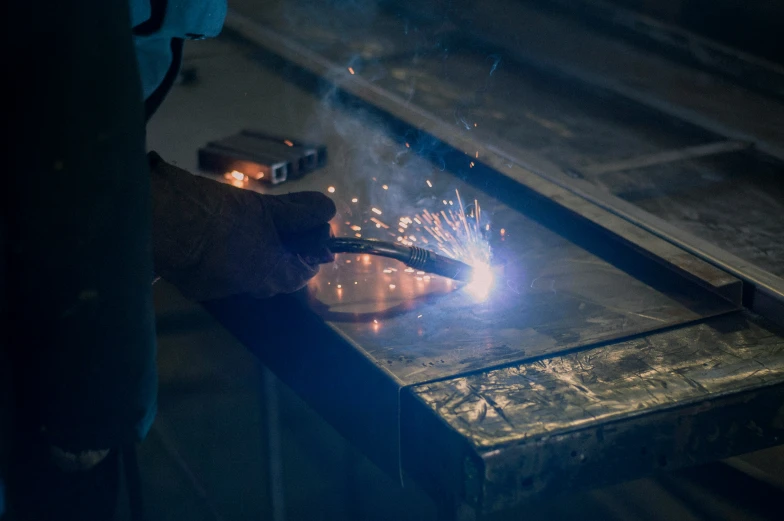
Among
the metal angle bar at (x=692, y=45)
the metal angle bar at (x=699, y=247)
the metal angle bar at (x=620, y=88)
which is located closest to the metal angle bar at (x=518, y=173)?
the metal angle bar at (x=699, y=247)

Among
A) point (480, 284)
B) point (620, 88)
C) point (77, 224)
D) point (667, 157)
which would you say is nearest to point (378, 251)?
point (480, 284)

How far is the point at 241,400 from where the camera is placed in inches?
77.7

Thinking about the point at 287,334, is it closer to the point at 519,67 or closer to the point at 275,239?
the point at 275,239

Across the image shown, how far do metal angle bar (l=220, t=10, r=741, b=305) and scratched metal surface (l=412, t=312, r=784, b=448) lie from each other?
154mm

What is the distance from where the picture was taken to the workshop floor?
5.59 ft

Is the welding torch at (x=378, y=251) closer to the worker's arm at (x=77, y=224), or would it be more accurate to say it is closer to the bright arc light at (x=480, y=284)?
the bright arc light at (x=480, y=284)

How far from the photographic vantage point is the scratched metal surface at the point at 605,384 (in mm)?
1092

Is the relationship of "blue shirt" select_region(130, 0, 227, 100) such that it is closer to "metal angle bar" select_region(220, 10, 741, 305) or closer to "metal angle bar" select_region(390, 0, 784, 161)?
"metal angle bar" select_region(220, 10, 741, 305)

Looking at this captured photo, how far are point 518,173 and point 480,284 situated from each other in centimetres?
47

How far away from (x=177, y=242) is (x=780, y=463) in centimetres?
135

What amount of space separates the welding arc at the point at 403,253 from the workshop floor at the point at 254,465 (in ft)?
1.68

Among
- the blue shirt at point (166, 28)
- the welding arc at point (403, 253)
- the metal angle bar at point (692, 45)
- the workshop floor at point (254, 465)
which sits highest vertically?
the blue shirt at point (166, 28)

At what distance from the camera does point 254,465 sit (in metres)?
1.85

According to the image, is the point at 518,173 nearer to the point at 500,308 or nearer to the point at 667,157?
the point at 500,308
